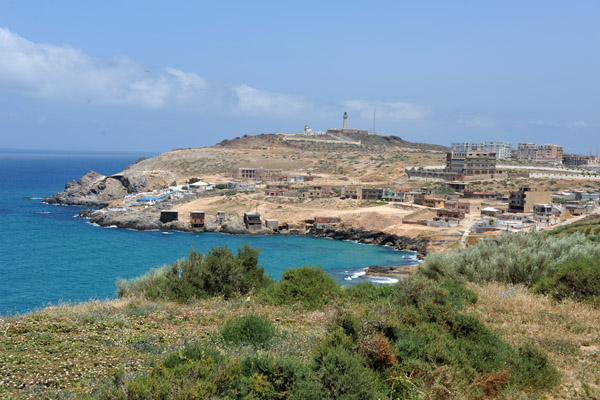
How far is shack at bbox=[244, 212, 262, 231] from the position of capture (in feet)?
178

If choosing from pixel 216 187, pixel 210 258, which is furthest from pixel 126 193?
pixel 210 258

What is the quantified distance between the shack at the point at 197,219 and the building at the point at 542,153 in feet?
311

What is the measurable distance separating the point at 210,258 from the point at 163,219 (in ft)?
152

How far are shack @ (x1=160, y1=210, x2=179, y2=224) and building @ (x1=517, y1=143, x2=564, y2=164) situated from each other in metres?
96.1

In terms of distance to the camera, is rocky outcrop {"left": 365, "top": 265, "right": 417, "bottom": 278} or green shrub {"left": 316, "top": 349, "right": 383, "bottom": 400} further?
rocky outcrop {"left": 365, "top": 265, "right": 417, "bottom": 278}

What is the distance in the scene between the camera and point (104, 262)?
125 feet

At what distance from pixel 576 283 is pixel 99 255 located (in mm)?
37315

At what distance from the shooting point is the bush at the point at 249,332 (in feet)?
22.3

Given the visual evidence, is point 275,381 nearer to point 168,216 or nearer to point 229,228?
point 229,228

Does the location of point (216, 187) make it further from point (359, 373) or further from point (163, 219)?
point (359, 373)

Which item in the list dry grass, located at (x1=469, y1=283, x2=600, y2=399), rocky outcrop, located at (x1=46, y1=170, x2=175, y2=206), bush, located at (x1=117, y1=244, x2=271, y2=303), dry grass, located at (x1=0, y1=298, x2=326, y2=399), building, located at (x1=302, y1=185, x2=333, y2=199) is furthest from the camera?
rocky outcrop, located at (x1=46, y1=170, x2=175, y2=206)

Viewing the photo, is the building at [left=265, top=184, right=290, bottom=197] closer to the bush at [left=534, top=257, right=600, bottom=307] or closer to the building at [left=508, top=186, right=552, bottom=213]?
the building at [left=508, top=186, right=552, bottom=213]

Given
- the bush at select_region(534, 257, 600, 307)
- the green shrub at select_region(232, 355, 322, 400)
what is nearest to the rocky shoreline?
the bush at select_region(534, 257, 600, 307)

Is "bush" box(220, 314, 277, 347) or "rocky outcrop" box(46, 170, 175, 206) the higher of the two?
"bush" box(220, 314, 277, 347)
